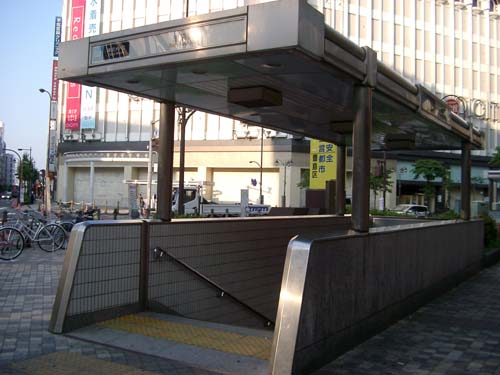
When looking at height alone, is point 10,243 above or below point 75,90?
below

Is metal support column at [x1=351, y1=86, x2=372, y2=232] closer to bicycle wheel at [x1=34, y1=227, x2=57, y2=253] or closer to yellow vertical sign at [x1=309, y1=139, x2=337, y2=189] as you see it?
bicycle wheel at [x1=34, y1=227, x2=57, y2=253]

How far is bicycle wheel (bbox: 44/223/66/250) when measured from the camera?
44.0 ft

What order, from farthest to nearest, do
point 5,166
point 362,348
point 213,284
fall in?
point 5,166 < point 213,284 < point 362,348

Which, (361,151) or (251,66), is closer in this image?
(251,66)

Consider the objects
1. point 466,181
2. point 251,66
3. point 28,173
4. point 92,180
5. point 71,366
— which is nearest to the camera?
point 71,366

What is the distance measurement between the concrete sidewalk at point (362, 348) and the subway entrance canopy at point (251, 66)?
2720mm

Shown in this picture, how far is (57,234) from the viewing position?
13.5 meters

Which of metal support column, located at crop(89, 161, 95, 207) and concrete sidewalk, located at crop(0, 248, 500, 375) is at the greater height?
metal support column, located at crop(89, 161, 95, 207)

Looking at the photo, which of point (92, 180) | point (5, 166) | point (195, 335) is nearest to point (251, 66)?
point (195, 335)

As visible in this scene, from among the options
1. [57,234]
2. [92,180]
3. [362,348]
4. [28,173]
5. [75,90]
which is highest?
[75,90]

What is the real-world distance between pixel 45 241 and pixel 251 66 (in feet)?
32.0

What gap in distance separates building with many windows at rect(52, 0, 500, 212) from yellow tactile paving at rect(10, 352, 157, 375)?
1788 inches

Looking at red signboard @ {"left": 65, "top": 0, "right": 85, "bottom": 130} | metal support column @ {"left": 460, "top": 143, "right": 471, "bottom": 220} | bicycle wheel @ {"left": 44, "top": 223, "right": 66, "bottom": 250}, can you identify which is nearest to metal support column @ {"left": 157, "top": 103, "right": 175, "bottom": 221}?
metal support column @ {"left": 460, "top": 143, "right": 471, "bottom": 220}

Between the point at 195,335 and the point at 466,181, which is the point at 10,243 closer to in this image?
the point at 195,335
